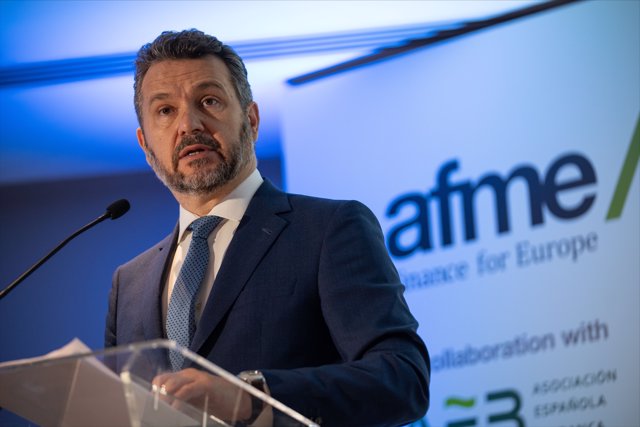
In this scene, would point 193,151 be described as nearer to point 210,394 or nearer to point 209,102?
point 209,102

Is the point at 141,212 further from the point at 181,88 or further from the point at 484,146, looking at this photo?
the point at 181,88

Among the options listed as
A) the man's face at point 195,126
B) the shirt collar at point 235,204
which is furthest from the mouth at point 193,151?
the shirt collar at point 235,204

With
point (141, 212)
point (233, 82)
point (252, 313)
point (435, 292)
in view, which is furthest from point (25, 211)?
point (252, 313)

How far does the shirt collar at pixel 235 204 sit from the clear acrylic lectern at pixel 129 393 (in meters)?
0.89

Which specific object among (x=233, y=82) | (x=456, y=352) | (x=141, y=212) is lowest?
(x=456, y=352)

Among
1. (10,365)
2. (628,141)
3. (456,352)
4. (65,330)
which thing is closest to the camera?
(10,365)

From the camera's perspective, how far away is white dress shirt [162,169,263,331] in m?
2.31

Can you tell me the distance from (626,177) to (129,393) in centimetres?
289

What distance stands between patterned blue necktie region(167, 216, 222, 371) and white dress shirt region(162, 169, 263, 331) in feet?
0.05

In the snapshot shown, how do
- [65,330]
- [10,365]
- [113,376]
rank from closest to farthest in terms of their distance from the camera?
[113,376], [10,365], [65,330]

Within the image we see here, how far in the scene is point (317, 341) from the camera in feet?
7.09

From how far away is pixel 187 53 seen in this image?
251 cm

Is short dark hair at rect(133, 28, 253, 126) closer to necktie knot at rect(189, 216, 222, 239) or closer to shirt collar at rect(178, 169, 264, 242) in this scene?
shirt collar at rect(178, 169, 264, 242)

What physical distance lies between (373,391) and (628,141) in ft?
7.75
